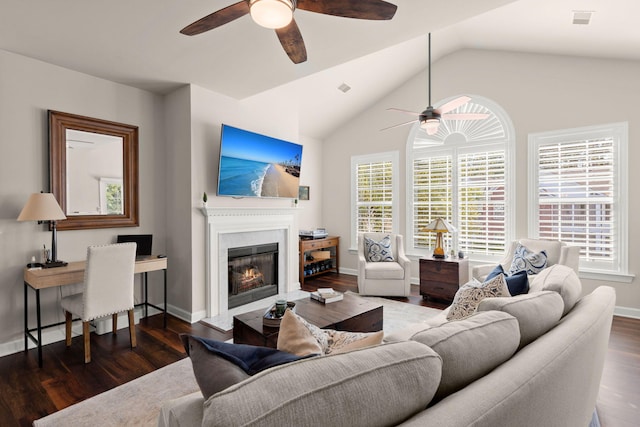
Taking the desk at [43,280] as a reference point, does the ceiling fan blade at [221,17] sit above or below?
above

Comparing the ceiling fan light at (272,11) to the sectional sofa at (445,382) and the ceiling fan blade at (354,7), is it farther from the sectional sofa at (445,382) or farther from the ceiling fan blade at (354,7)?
the sectional sofa at (445,382)

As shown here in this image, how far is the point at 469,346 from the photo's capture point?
998mm

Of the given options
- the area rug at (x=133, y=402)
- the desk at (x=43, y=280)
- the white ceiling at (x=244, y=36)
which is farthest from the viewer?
the desk at (x=43, y=280)

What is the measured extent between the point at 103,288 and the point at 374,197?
4308 mm

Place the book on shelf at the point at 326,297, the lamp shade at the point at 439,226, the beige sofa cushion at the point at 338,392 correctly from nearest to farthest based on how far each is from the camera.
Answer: the beige sofa cushion at the point at 338,392 < the book on shelf at the point at 326,297 < the lamp shade at the point at 439,226

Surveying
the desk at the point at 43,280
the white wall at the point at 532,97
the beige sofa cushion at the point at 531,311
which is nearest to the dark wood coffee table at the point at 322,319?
the beige sofa cushion at the point at 531,311

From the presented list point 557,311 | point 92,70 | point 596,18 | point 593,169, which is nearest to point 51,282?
point 92,70

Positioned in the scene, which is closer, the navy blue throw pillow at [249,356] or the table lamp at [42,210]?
the navy blue throw pillow at [249,356]

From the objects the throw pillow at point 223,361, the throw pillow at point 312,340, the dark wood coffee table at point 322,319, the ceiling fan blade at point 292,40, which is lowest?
the dark wood coffee table at point 322,319

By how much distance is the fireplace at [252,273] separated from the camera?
13.5ft

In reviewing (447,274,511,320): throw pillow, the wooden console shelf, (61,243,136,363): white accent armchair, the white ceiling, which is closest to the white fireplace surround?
the wooden console shelf

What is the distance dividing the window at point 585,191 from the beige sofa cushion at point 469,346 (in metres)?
3.79

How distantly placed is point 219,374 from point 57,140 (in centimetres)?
338

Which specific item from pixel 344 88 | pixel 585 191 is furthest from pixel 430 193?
pixel 344 88
